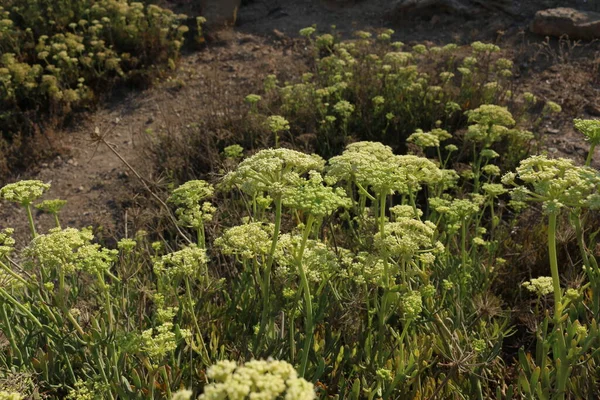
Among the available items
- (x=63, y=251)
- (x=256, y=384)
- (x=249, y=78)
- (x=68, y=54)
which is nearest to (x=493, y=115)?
(x=63, y=251)

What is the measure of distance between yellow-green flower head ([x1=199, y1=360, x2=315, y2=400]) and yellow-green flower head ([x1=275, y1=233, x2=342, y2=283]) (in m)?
1.03

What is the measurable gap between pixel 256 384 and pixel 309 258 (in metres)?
1.27

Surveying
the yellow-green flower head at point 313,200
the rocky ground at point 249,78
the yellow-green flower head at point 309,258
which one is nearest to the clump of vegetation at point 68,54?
the rocky ground at point 249,78

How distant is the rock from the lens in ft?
30.1

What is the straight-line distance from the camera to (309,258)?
109 inches

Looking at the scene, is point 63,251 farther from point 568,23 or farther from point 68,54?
point 568,23

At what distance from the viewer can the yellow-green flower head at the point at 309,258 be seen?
2.70 meters

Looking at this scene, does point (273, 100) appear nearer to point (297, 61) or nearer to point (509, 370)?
point (297, 61)

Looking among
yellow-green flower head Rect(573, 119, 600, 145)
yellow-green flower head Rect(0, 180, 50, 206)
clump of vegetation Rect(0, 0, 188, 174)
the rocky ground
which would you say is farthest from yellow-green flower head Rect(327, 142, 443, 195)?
clump of vegetation Rect(0, 0, 188, 174)

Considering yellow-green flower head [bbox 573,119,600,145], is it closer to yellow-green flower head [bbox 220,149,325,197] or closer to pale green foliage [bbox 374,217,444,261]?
pale green foliage [bbox 374,217,444,261]

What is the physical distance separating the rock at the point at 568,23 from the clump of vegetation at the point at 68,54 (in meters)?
6.14

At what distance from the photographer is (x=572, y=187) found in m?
2.39

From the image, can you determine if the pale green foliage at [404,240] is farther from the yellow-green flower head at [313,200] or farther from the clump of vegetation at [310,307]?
the yellow-green flower head at [313,200]

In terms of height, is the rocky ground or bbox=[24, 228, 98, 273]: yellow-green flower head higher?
bbox=[24, 228, 98, 273]: yellow-green flower head
